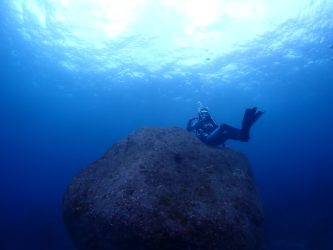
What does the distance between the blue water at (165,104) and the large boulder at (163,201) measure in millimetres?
3965

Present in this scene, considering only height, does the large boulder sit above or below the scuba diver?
below

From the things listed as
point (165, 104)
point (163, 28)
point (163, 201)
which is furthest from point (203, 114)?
point (165, 104)

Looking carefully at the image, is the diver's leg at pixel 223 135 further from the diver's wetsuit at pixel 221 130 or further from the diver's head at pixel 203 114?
the diver's head at pixel 203 114

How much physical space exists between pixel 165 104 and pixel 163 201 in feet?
117

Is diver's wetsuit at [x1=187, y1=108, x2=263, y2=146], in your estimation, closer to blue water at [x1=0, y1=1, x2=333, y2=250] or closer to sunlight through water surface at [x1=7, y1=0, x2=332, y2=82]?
blue water at [x1=0, y1=1, x2=333, y2=250]

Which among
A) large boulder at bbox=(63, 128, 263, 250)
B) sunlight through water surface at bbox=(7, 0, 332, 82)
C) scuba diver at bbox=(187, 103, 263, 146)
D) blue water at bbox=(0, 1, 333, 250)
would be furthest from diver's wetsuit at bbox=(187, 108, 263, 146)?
sunlight through water surface at bbox=(7, 0, 332, 82)

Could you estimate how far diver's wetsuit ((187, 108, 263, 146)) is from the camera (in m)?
8.56

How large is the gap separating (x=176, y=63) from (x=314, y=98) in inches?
1051

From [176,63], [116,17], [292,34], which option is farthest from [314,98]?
[116,17]

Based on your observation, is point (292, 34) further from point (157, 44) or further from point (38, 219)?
point (38, 219)

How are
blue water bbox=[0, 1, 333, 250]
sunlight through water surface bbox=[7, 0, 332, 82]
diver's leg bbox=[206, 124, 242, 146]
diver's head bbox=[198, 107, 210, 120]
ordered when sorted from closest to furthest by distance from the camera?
diver's leg bbox=[206, 124, 242, 146] → diver's head bbox=[198, 107, 210, 120] → sunlight through water surface bbox=[7, 0, 332, 82] → blue water bbox=[0, 1, 333, 250]

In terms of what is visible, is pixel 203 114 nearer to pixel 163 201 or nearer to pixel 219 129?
pixel 219 129

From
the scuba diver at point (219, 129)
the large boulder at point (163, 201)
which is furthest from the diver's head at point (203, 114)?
the large boulder at point (163, 201)

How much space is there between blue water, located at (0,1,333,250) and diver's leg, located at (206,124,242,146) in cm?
213
